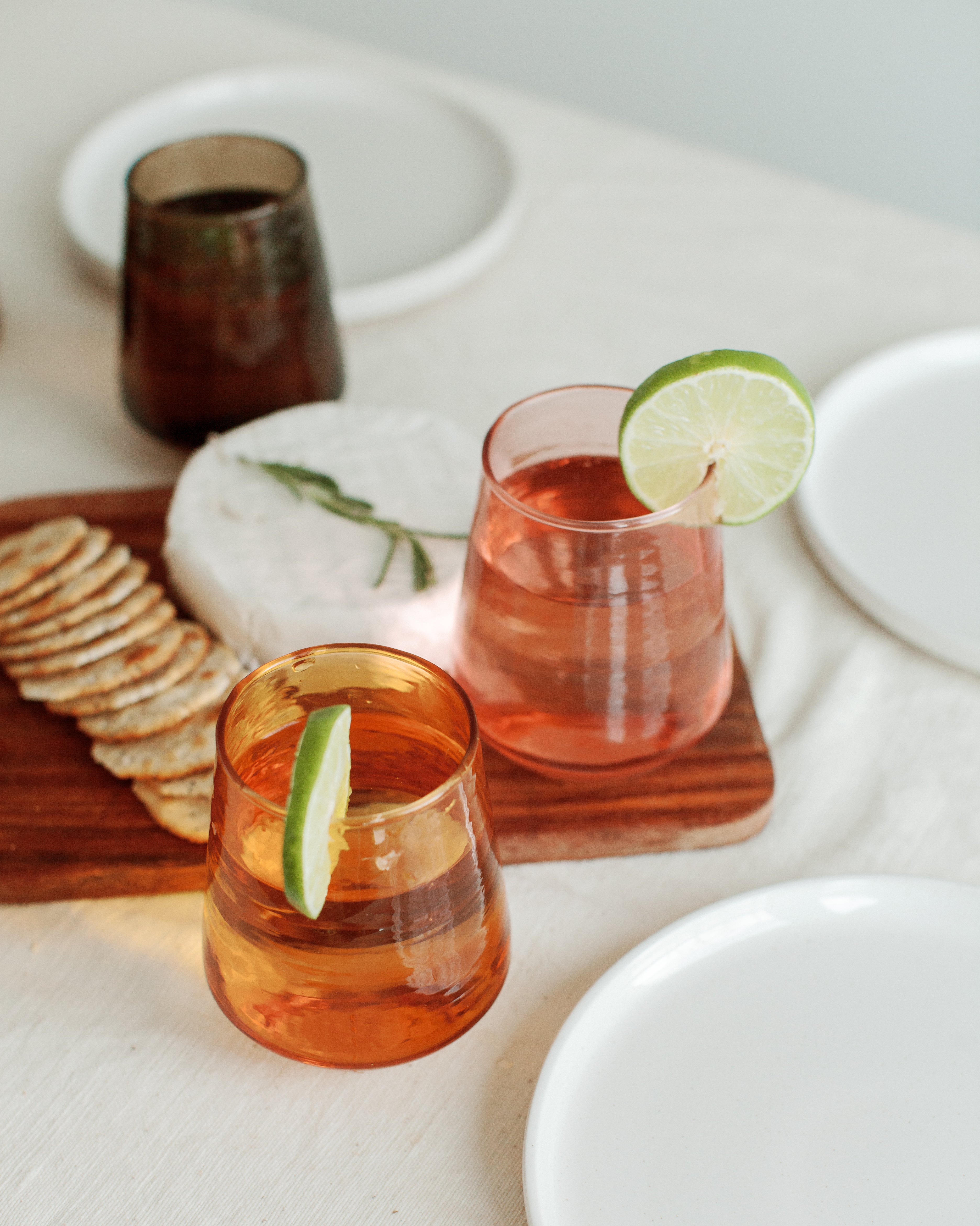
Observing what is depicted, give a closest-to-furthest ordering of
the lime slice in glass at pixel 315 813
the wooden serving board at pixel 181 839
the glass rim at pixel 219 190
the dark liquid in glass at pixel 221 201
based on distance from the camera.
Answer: the lime slice in glass at pixel 315 813, the wooden serving board at pixel 181 839, the glass rim at pixel 219 190, the dark liquid in glass at pixel 221 201

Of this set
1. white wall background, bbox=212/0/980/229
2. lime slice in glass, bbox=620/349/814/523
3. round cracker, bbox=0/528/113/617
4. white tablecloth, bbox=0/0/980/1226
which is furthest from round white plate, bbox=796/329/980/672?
white wall background, bbox=212/0/980/229

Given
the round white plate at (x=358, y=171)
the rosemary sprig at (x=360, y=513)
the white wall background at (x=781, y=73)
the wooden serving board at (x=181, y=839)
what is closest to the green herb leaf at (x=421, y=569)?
the rosemary sprig at (x=360, y=513)

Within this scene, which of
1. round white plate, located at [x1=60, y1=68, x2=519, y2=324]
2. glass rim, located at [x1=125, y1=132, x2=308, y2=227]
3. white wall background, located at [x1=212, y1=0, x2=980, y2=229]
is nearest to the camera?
glass rim, located at [x1=125, y1=132, x2=308, y2=227]

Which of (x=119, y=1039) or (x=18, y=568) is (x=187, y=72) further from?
(x=119, y=1039)

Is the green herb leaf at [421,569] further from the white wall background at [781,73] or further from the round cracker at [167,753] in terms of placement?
the white wall background at [781,73]

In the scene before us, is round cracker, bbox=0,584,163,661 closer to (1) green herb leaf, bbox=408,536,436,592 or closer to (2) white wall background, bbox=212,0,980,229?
(1) green herb leaf, bbox=408,536,436,592

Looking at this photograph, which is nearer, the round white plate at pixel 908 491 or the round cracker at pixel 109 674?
the round cracker at pixel 109 674

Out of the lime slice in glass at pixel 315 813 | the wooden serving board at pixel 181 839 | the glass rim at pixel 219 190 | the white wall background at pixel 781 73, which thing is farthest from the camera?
the white wall background at pixel 781 73
